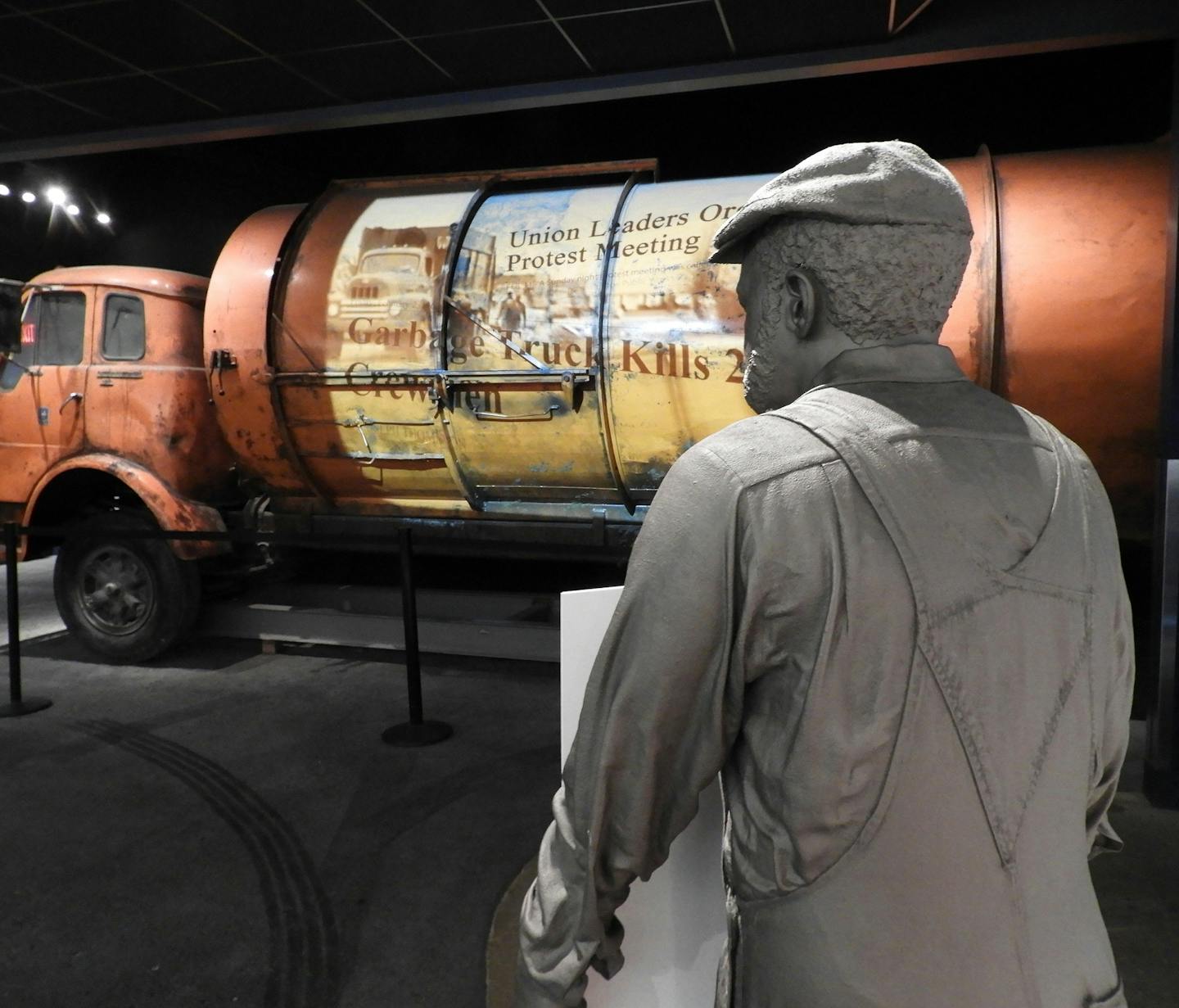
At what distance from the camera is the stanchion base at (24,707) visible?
4441 mm

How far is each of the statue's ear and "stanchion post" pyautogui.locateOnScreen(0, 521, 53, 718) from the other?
4.57 meters

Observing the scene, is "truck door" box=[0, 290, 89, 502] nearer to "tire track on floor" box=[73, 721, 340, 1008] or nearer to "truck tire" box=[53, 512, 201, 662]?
"truck tire" box=[53, 512, 201, 662]

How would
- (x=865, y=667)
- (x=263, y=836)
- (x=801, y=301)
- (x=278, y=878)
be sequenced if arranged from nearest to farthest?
(x=865, y=667) < (x=801, y=301) < (x=278, y=878) < (x=263, y=836)

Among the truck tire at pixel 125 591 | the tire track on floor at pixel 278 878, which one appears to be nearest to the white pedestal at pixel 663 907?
the tire track on floor at pixel 278 878

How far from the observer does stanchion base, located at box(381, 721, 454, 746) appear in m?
4.02

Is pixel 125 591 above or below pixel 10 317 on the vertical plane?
below

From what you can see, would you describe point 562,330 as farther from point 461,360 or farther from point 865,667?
point 865,667

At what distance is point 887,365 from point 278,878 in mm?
2712

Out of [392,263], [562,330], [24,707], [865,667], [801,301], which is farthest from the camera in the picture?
[392,263]

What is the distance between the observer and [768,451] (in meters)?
1.03

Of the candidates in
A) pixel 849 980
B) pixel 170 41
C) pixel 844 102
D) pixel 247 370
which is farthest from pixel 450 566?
pixel 849 980

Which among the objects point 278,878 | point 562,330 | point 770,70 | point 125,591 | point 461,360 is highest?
point 770,70

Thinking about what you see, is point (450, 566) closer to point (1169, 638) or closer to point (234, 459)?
point (234, 459)

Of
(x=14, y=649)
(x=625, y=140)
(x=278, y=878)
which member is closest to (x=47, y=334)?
(x=14, y=649)
